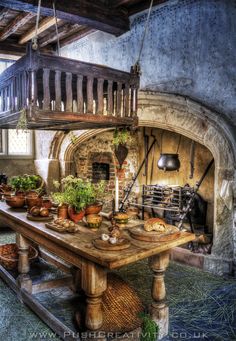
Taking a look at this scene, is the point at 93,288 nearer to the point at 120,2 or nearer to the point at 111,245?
the point at 111,245

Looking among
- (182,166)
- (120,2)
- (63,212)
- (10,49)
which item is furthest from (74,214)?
(10,49)

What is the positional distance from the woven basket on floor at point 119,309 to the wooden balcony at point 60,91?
59.9 inches

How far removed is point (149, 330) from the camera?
8.64 feet

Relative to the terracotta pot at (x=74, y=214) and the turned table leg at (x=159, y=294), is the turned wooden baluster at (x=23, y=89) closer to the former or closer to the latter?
the terracotta pot at (x=74, y=214)

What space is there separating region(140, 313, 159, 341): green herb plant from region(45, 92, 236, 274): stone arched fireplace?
5.71 feet

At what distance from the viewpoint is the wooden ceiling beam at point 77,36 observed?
5.79 metres

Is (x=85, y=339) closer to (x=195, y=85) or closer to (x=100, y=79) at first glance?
(x=100, y=79)

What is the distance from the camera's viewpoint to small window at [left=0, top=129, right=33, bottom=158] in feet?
22.6

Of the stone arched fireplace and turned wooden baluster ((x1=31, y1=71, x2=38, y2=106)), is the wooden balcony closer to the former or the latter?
turned wooden baluster ((x1=31, y1=71, x2=38, y2=106))

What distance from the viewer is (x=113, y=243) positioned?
2361 mm

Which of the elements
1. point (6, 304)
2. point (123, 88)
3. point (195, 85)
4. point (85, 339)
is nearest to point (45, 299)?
point (6, 304)

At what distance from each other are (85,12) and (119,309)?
152 inches

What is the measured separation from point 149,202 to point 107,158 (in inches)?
67.2

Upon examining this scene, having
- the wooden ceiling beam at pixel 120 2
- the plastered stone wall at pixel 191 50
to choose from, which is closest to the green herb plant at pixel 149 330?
the plastered stone wall at pixel 191 50
